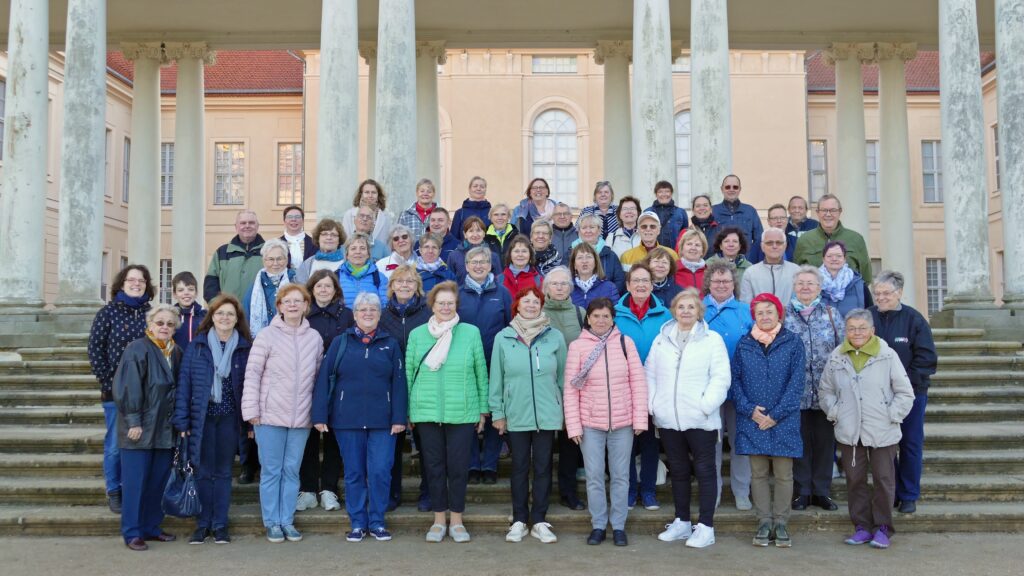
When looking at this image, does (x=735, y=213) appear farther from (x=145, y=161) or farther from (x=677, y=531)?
(x=145, y=161)

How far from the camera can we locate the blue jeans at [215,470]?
684 centimetres

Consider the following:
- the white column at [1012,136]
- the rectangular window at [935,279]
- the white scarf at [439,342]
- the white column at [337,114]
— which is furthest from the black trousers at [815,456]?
the rectangular window at [935,279]

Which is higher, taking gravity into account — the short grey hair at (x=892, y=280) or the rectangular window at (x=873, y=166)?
the rectangular window at (x=873, y=166)

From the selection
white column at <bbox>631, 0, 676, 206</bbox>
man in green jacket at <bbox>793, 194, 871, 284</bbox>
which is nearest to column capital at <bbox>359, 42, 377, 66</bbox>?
white column at <bbox>631, 0, 676, 206</bbox>

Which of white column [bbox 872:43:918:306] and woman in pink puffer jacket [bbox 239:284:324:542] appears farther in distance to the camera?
white column [bbox 872:43:918:306]

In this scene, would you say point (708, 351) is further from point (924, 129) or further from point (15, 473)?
point (924, 129)

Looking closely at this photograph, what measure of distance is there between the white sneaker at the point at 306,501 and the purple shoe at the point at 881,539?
452 cm

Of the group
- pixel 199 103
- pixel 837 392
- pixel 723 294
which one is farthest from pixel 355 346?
pixel 199 103

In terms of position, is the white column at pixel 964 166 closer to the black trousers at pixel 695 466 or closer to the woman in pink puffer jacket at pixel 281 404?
the black trousers at pixel 695 466

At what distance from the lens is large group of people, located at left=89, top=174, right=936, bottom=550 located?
672cm

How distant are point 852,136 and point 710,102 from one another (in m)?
7.57

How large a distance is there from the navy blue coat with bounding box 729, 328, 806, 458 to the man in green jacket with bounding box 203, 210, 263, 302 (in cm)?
513

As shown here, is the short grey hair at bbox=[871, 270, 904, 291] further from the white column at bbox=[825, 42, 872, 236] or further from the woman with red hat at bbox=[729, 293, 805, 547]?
the white column at bbox=[825, 42, 872, 236]

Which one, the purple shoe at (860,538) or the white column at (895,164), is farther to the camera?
the white column at (895,164)
